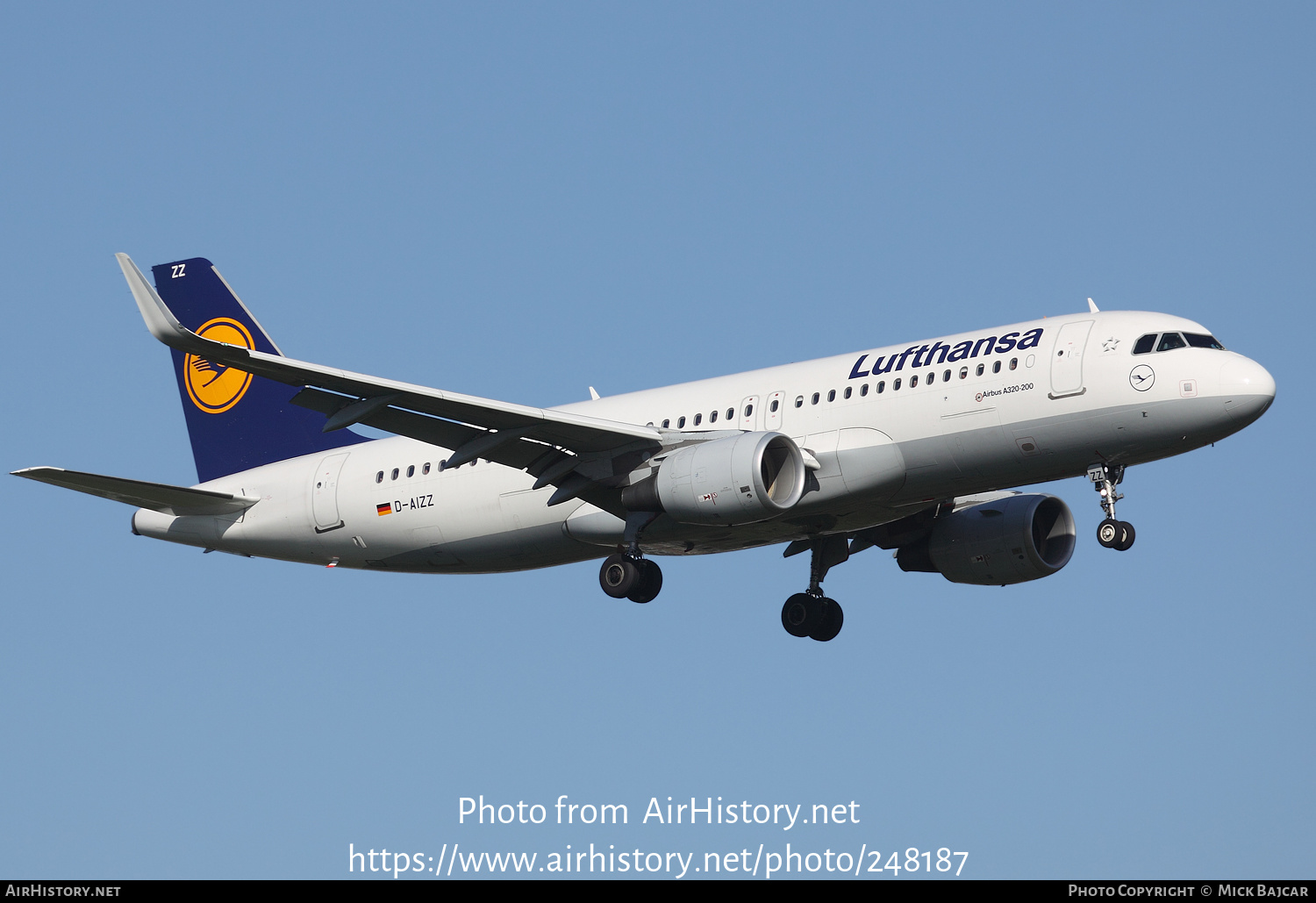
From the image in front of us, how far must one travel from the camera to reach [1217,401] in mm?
30688

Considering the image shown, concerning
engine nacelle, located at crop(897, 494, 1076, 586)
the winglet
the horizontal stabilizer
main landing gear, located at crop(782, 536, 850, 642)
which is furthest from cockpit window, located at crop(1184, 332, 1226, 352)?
the horizontal stabilizer

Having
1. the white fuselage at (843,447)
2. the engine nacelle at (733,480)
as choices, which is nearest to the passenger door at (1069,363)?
the white fuselage at (843,447)

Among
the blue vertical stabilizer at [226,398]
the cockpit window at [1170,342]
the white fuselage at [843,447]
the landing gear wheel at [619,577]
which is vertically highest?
the blue vertical stabilizer at [226,398]

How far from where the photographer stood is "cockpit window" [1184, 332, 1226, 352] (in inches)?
1244

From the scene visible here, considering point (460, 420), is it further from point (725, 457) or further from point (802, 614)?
point (802, 614)

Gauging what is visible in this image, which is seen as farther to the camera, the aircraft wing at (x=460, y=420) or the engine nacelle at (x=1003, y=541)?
the engine nacelle at (x=1003, y=541)

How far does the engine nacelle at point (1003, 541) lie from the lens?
38.0m

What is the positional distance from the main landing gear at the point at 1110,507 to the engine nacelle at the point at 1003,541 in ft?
19.0

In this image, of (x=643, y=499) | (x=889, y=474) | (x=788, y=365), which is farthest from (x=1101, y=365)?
A: (x=643, y=499)

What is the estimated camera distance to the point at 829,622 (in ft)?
128

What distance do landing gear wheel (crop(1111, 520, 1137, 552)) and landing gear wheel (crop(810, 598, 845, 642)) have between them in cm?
890

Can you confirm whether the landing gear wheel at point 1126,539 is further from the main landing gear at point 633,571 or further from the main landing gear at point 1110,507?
the main landing gear at point 633,571

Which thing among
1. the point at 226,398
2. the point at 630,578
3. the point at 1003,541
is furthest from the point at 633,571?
the point at 226,398

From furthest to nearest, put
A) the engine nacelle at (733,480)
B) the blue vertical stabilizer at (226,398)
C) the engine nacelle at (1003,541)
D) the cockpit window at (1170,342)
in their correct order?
the blue vertical stabilizer at (226,398), the engine nacelle at (1003,541), the engine nacelle at (733,480), the cockpit window at (1170,342)
